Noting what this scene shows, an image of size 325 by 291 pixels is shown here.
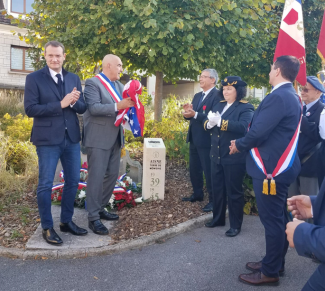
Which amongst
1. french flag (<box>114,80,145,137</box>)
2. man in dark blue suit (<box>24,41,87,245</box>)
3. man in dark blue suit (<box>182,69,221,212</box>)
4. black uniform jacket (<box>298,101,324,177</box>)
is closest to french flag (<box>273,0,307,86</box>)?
black uniform jacket (<box>298,101,324,177</box>)

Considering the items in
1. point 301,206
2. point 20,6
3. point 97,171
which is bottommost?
point 97,171

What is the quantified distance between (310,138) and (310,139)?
2 centimetres

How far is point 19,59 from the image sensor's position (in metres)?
17.9

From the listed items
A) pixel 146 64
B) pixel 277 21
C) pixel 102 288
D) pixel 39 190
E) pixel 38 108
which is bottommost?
pixel 102 288

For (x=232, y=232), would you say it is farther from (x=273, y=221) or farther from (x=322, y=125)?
(x=322, y=125)

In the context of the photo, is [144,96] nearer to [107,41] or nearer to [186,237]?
[107,41]

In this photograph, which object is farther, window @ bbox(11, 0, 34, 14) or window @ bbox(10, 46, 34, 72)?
window @ bbox(10, 46, 34, 72)

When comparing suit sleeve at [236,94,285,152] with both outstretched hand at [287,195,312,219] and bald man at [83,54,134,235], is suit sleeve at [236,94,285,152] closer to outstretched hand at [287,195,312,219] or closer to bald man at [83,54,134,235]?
outstretched hand at [287,195,312,219]

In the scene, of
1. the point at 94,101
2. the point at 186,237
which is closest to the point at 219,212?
the point at 186,237

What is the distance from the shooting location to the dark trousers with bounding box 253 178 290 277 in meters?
3.19

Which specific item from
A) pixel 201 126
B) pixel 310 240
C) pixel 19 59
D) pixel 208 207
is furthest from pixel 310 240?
pixel 19 59

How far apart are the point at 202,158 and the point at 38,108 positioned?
269cm

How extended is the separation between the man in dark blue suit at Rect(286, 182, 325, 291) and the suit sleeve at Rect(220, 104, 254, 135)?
2209 mm

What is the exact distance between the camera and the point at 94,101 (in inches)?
168
